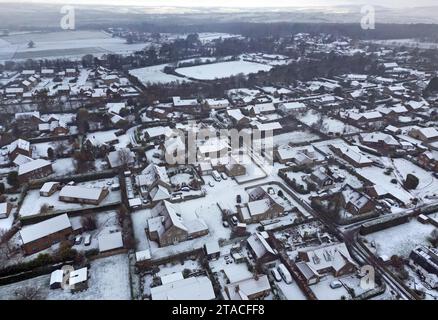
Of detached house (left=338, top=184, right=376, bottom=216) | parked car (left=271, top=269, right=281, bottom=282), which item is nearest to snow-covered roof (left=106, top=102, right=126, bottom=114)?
detached house (left=338, top=184, right=376, bottom=216)

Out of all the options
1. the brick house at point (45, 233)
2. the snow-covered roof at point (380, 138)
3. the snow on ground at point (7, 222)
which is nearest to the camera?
the brick house at point (45, 233)

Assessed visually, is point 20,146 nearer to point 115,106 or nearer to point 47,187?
point 47,187

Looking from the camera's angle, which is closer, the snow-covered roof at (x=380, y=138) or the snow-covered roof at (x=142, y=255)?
the snow-covered roof at (x=142, y=255)

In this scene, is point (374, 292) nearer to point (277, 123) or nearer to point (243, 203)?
point (243, 203)

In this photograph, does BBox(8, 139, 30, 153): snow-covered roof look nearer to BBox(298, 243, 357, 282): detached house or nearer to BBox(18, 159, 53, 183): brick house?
BBox(18, 159, 53, 183): brick house

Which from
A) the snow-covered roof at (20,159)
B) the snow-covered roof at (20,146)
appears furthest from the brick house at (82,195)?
the snow-covered roof at (20,146)

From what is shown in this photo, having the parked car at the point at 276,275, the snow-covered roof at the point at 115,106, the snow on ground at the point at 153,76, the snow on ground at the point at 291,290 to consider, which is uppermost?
the snow on ground at the point at 153,76

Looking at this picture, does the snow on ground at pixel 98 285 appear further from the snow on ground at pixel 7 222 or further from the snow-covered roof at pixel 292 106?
the snow-covered roof at pixel 292 106
